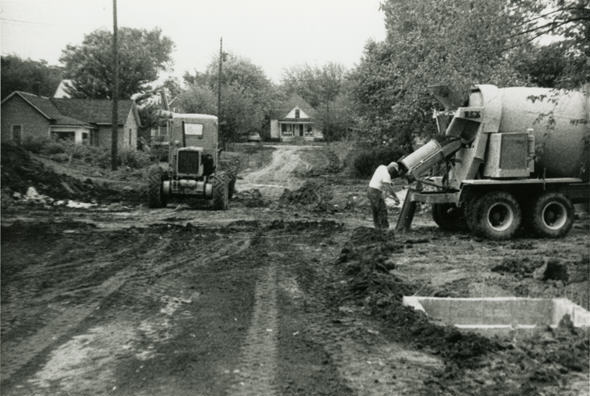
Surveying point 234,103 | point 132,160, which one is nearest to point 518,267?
point 132,160

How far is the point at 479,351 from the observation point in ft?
20.6

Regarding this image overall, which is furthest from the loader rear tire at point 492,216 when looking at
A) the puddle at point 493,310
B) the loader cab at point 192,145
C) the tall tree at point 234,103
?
the tall tree at point 234,103

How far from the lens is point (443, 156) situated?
15.2 metres

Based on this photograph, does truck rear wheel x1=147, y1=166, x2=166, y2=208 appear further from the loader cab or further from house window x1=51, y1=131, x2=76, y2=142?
house window x1=51, y1=131, x2=76, y2=142

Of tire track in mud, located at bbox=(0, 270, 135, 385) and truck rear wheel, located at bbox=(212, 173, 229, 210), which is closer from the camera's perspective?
tire track in mud, located at bbox=(0, 270, 135, 385)

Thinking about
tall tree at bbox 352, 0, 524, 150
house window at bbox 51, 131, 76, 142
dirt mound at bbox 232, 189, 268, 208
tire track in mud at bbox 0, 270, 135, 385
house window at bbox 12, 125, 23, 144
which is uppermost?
tall tree at bbox 352, 0, 524, 150

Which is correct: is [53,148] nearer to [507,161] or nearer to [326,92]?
[507,161]

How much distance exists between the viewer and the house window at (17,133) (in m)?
27.0

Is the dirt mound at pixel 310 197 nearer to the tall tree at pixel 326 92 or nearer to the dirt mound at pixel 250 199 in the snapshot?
the dirt mound at pixel 250 199

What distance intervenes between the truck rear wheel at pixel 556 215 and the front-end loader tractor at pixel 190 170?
31.1 feet

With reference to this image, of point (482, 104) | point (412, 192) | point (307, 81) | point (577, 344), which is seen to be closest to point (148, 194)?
point (412, 192)

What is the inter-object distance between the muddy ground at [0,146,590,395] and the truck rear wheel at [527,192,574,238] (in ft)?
1.03

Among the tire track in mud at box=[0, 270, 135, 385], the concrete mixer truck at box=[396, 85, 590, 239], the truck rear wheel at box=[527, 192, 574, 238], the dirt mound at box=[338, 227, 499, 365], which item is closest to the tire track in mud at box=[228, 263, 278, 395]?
the dirt mound at box=[338, 227, 499, 365]

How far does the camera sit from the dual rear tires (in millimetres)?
14688
